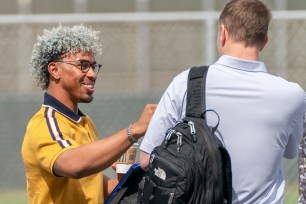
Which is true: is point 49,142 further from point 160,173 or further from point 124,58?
point 124,58

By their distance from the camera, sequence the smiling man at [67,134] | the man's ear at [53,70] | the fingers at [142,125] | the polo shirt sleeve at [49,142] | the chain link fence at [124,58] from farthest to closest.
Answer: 1. the chain link fence at [124,58]
2. the man's ear at [53,70]
3. the polo shirt sleeve at [49,142]
4. the smiling man at [67,134]
5. the fingers at [142,125]

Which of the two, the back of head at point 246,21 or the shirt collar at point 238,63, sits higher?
the back of head at point 246,21

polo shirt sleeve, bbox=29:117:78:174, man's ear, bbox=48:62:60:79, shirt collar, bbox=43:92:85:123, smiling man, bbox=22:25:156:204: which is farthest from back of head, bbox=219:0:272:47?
man's ear, bbox=48:62:60:79

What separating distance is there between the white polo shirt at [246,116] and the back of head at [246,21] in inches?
3.6

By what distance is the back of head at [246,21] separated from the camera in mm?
3482

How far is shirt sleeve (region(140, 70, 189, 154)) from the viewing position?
3.44 m

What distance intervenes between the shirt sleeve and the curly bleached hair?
1099mm

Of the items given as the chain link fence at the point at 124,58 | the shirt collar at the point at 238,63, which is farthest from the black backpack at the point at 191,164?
the chain link fence at the point at 124,58

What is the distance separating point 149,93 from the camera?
936 centimetres

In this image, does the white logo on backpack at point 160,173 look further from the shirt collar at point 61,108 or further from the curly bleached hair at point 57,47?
the curly bleached hair at point 57,47

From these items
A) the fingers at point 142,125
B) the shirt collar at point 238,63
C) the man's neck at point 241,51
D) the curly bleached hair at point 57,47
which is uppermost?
the man's neck at point 241,51

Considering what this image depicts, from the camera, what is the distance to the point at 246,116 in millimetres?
3453

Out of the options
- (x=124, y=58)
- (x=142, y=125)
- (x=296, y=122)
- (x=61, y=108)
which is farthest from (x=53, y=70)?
(x=124, y=58)

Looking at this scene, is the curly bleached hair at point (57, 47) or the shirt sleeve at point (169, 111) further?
the curly bleached hair at point (57, 47)
